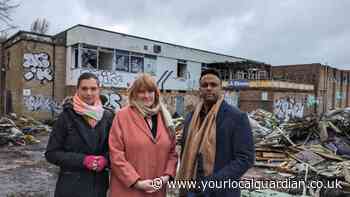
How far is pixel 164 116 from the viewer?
2.80 meters

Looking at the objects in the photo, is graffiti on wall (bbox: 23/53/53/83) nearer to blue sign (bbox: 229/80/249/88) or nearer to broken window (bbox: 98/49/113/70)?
broken window (bbox: 98/49/113/70)

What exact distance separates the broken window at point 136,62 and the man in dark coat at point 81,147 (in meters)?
22.2

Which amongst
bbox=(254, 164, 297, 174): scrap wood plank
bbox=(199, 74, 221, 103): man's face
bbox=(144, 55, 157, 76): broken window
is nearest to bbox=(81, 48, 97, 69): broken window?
bbox=(144, 55, 157, 76): broken window

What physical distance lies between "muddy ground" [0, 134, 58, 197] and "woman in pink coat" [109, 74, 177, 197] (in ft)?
13.4

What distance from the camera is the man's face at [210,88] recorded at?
8.73 ft

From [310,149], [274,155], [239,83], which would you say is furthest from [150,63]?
[310,149]

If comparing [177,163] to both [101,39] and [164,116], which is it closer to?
[164,116]

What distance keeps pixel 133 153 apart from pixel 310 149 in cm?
741

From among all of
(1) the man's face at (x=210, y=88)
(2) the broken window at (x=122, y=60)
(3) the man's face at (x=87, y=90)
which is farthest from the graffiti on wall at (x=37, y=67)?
(1) the man's face at (x=210, y=88)

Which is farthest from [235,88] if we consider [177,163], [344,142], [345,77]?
[177,163]

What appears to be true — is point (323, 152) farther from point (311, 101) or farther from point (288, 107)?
point (311, 101)

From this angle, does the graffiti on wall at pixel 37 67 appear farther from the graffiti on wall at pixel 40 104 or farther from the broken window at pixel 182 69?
the broken window at pixel 182 69

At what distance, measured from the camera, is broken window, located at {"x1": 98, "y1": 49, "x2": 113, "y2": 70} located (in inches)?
913

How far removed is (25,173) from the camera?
7680mm
